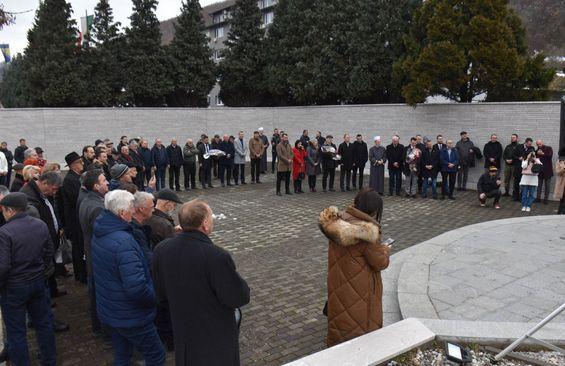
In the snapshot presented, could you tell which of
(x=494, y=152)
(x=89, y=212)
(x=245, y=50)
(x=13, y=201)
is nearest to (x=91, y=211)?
(x=89, y=212)

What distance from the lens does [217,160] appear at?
18.2 metres

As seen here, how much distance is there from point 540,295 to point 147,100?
25.0 m

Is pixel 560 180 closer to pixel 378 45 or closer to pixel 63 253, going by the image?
pixel 63 253

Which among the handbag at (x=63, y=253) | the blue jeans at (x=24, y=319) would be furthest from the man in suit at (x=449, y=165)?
the blue jeans at (x=24, y=319)

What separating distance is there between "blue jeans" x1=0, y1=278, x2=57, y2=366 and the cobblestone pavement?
37 centimetres

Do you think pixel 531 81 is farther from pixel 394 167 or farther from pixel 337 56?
pixel 337 56

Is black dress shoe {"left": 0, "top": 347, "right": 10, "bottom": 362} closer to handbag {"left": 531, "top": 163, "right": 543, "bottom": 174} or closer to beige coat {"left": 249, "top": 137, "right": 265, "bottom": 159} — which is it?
handbag {"left": 531, "top": 163, "right": 543, "bottom": 174}

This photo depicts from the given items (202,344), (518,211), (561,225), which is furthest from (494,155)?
(202,344)

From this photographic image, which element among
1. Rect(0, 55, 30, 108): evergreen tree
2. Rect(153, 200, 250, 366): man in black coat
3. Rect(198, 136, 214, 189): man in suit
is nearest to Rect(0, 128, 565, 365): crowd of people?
Rect(153, 200, 250, 366): man in black coat

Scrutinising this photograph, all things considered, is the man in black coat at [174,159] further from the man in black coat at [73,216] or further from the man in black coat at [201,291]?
the man in black coat at [201,291]

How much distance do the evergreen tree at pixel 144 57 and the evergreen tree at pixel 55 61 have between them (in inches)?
102

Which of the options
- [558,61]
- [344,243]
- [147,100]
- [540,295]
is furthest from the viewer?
[558,61]

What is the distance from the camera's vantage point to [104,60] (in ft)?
85.3

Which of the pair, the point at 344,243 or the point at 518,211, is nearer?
the point at 344,243
